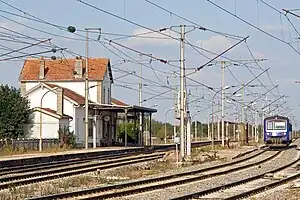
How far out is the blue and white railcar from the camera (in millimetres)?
62719

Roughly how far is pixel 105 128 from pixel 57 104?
9253 mm

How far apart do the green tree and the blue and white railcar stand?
22.1 m

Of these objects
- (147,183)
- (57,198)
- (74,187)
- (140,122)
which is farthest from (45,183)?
(140,122)

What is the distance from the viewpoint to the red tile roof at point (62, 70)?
81812 mm

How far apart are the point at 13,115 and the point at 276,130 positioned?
79.3ft

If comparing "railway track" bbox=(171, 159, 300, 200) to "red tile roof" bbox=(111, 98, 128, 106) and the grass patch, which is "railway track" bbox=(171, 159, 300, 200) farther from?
"red tile roof" bbox=(111, 98, 128, 106)

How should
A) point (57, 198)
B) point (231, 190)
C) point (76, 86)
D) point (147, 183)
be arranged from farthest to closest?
point (76, 86)
point (147, 183)
point (231, 190)
point (57, 198)

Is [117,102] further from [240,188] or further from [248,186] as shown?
[240,188]

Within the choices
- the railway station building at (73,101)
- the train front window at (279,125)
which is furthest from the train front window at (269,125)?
the railway station building at (73,101)

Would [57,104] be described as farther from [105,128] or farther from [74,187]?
[74,187]

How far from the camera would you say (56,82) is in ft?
270

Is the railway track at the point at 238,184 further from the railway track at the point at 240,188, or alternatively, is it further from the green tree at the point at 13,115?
the green tree at the point at 13,115

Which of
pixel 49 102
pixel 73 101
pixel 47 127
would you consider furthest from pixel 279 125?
pixel 49 102

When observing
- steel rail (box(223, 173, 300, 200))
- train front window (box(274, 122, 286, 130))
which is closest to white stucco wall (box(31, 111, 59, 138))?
train front window (box(274, 122, 286, 130))
